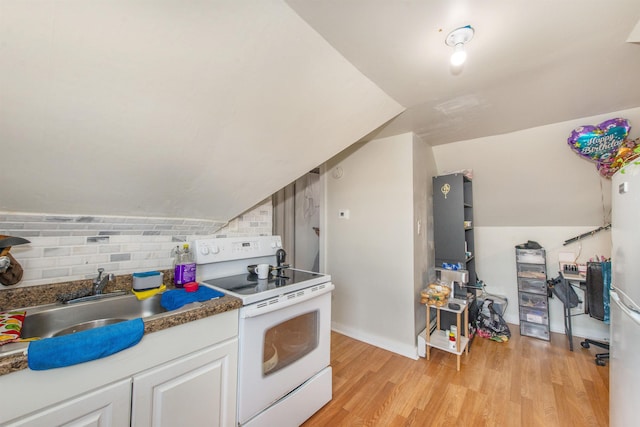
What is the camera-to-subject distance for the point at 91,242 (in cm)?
132

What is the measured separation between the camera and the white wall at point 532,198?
8.07 ft

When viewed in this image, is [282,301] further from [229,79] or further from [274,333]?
[229,79]

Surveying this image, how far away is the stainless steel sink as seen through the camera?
41.8 inches

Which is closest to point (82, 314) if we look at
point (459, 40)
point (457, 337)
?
point (459, 40)

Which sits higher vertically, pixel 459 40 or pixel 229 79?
pixel 459 40

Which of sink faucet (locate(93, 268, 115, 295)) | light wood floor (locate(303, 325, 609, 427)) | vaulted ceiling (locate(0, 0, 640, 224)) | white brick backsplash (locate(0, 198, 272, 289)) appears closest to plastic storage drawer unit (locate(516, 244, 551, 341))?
light wood floor (locate(303, 325, 609, 427))

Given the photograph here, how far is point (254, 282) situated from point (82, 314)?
2.68ft

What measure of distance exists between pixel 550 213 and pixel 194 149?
3643mm

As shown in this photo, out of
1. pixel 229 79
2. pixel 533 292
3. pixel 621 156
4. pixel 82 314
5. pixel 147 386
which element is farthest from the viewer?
pixel 533 292

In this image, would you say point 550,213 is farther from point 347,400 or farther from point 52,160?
point 52,160

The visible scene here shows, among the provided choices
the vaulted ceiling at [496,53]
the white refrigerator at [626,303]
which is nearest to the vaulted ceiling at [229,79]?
the vaulted ceiling at [496,53]

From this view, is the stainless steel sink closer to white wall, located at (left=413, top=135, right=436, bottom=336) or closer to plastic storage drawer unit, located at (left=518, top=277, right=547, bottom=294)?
white wall, located at (left=413, top=135, right=436, bottom=336)

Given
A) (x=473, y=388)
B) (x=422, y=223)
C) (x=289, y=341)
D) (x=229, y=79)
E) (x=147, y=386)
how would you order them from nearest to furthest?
1. (x=147, y=386)
2. (x=229, y=79)
3. (x=289, y=341)
4. (x=473, y=388)
5. (x=422, y=223)

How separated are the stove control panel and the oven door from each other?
57 centimetres
